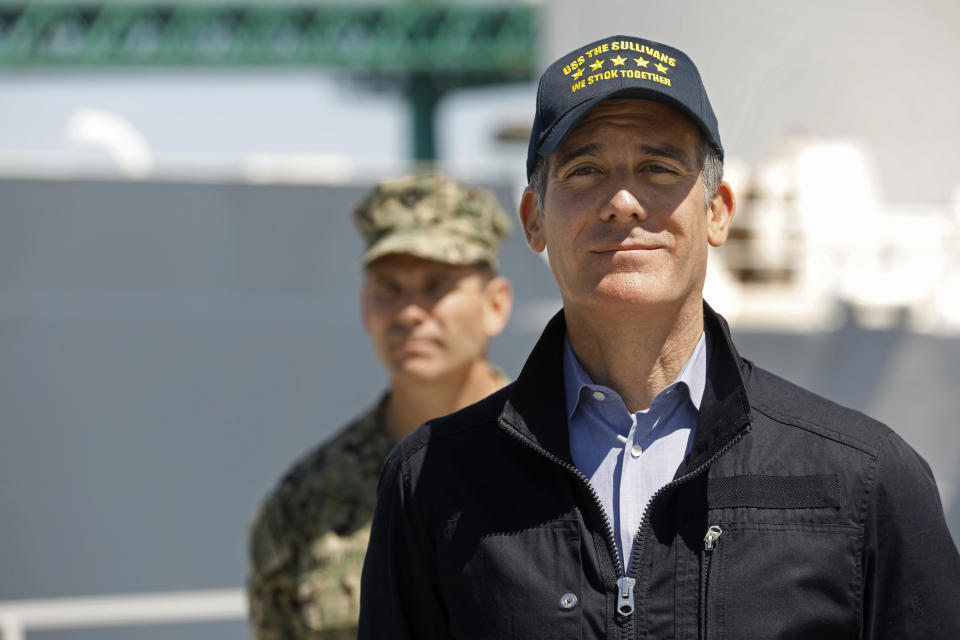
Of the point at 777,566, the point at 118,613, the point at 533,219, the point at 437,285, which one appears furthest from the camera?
the point at 118,613

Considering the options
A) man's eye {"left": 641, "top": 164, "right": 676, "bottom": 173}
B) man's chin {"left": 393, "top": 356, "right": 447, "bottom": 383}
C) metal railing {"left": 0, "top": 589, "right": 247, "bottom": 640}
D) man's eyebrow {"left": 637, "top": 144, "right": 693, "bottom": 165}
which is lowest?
metal railing {"left": 0, "top": 589, "right": 247, "bottom": 640}

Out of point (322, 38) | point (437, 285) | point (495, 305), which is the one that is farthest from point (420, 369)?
point (322, 38)

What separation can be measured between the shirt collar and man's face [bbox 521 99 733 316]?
0.26 ft

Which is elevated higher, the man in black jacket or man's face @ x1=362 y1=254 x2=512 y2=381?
man's face @ x1=362 y1=254 x2=512 y2=381

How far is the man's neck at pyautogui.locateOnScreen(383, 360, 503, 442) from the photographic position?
91.1 inches

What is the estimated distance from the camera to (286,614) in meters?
2.32

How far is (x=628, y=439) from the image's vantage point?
1247mm

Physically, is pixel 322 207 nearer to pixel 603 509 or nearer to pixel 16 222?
pixel 16 222

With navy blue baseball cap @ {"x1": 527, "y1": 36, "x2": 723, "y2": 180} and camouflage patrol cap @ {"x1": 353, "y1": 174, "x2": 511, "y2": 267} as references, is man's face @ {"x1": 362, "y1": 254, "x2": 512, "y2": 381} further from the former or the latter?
navy blue baseball cap @ {"x1": 527, "y1": 36, "x2": 723, "y2": 180}

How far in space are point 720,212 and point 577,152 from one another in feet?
0.76

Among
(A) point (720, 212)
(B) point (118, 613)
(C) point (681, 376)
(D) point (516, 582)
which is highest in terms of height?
(A) point (720, 212)

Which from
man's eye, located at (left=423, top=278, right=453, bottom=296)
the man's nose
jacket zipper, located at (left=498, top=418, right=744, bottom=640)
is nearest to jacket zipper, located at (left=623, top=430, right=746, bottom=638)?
jacket zipper, located at (left=498, top=418, right=744, bottom=640)

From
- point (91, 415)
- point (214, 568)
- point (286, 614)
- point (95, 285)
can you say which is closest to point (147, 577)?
point (214, 568)

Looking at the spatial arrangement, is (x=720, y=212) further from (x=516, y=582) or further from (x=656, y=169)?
(x=516, y=582)
